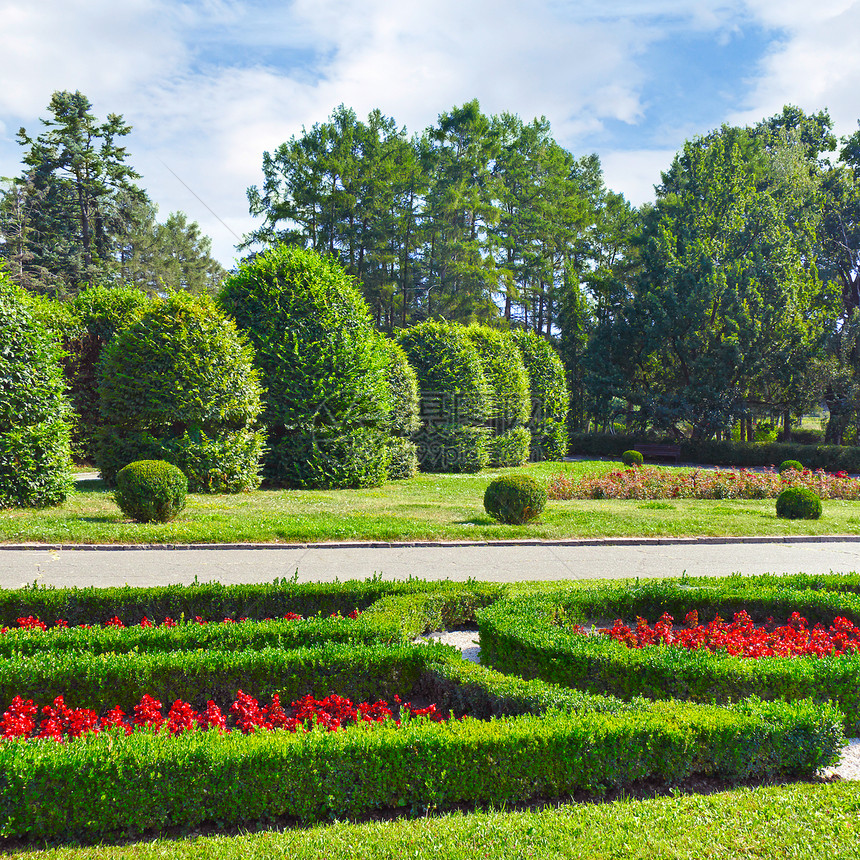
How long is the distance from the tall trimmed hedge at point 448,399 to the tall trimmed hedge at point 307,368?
554 centimetres

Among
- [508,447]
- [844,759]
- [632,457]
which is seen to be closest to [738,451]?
[632,457]

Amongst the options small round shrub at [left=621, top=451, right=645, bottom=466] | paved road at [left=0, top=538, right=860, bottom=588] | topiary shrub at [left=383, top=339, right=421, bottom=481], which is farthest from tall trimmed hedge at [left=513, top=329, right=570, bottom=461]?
paved road at [left=0, top=538, right=860, bottom=588]

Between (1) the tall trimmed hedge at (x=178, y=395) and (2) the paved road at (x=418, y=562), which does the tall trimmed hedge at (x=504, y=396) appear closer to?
(1) the tall trimmed hedge at (x=178, y=395)

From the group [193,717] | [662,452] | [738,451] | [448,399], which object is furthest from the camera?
[662,452]

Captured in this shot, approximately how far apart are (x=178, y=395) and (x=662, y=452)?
25519 millimetres

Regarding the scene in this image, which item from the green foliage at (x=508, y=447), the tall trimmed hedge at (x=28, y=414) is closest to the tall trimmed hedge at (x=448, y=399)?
the green foliage at (x=508, y=447)

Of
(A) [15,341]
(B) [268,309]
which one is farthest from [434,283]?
(A) [15,341]

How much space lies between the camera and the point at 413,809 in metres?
3.81

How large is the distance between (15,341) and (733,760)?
13.9 m

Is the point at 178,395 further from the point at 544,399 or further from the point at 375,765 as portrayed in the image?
the point at 544,399

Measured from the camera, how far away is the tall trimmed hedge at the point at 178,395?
16.2 metres

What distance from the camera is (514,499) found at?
43.5 feet

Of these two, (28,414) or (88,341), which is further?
(88,341)

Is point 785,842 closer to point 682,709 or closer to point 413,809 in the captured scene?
point 682,709
